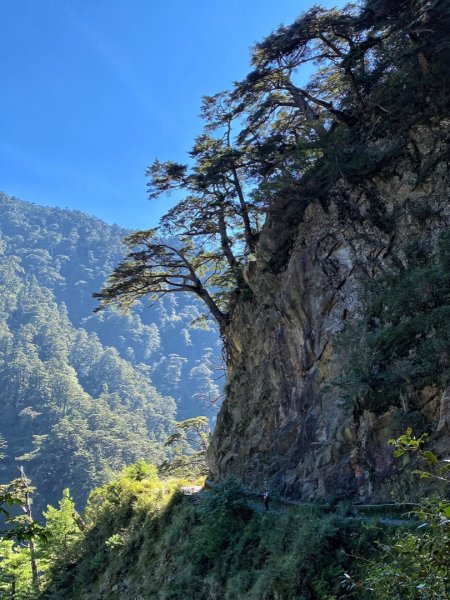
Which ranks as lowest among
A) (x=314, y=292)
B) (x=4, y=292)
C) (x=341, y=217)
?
(x=314, y=292)

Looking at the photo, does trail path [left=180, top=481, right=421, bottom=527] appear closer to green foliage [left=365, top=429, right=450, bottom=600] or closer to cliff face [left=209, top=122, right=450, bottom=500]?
cliff face [left=209, top=122, right=450, bottom=500]

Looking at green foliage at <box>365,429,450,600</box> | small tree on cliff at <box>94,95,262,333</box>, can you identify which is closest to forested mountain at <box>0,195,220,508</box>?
small tree on cliff at <box>94,95,262,333</box>

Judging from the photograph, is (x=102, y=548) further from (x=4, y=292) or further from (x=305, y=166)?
(x=4, y=292)

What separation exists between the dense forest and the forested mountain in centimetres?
2250

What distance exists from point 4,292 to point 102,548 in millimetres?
189157

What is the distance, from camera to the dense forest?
22.4 ft

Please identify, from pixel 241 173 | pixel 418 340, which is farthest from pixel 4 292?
pixel 418 340

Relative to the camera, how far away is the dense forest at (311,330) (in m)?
6.83

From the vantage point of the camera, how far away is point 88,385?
137875mm

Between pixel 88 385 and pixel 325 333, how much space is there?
134729 mm

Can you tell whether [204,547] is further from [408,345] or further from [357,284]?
[357,284]

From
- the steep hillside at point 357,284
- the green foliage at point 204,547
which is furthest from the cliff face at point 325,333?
the green foliage at point 204,547

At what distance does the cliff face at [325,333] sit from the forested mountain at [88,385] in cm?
2500

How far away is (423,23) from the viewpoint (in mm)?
11633
